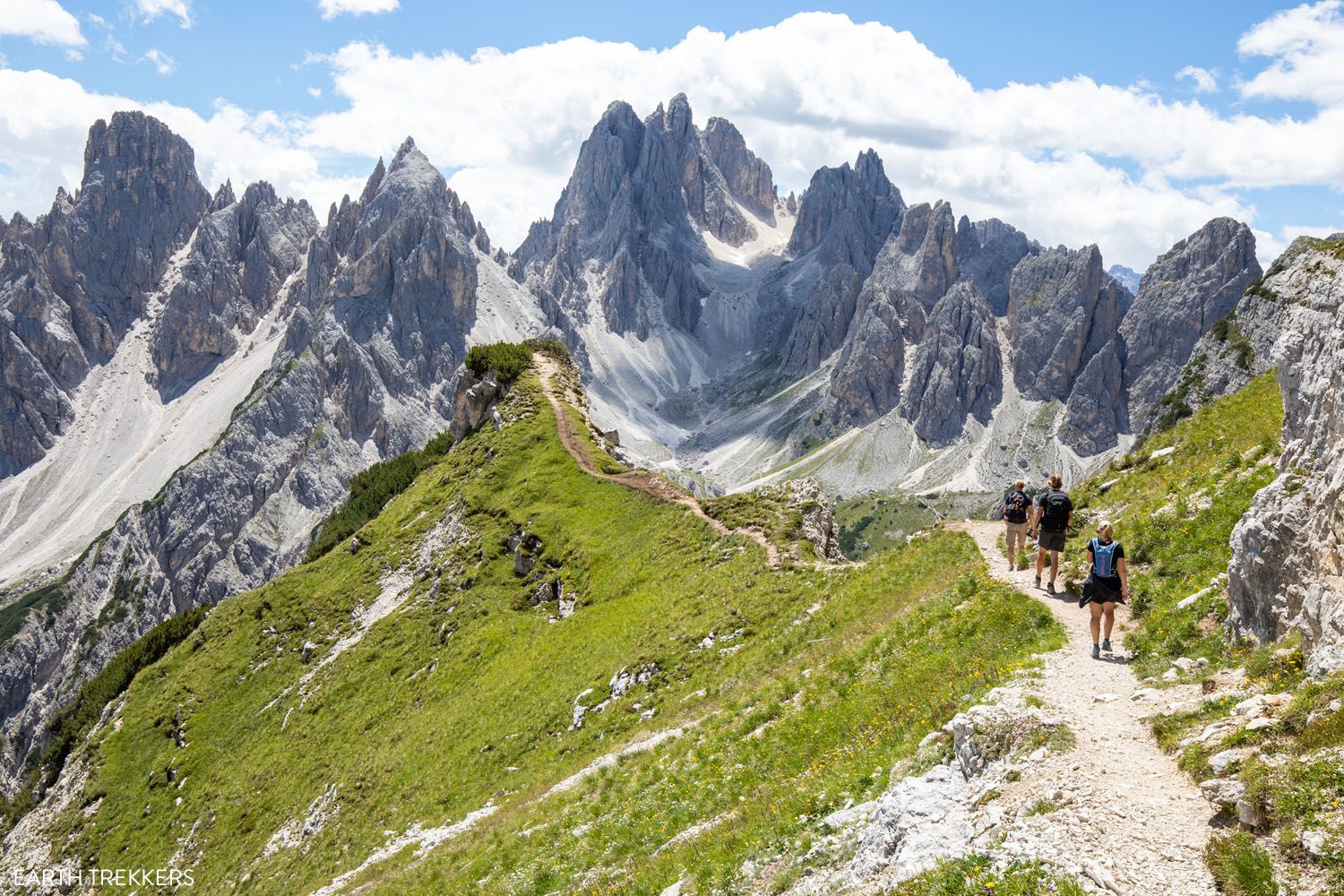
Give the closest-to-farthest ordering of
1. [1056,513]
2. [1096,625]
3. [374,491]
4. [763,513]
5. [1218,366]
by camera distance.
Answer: [1096,625], [1056,513], [763,513], [374,491], [1218,366]

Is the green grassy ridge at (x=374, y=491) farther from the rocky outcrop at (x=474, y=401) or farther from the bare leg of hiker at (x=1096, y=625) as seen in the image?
the bare leg of hiker at (x=1096, y=625)

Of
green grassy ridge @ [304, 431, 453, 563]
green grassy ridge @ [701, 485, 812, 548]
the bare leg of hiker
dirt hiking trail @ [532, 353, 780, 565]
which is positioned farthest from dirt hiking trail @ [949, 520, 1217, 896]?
green grassy ridge @ [304, 431, 453, 563]

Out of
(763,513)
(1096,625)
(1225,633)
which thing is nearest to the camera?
(1225,633)

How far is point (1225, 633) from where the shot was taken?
1684 centimetres

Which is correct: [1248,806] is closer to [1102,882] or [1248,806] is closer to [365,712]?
[1102,882]

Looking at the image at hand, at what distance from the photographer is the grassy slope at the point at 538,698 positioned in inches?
760

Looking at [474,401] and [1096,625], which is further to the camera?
[474,401]

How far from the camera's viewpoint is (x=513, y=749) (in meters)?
33.1

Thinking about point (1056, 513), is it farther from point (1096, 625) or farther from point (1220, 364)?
point (1220, 364)

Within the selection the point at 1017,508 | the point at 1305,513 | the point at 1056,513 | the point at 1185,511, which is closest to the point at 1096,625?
the point at 1305,513

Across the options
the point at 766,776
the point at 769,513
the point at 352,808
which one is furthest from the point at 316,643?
the point at 766,776

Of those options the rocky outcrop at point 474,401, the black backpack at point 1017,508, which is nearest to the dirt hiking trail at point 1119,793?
the black backpack at point 1017,508

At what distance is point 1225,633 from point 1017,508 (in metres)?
10.4

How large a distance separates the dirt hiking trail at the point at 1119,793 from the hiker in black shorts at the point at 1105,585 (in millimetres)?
1351
